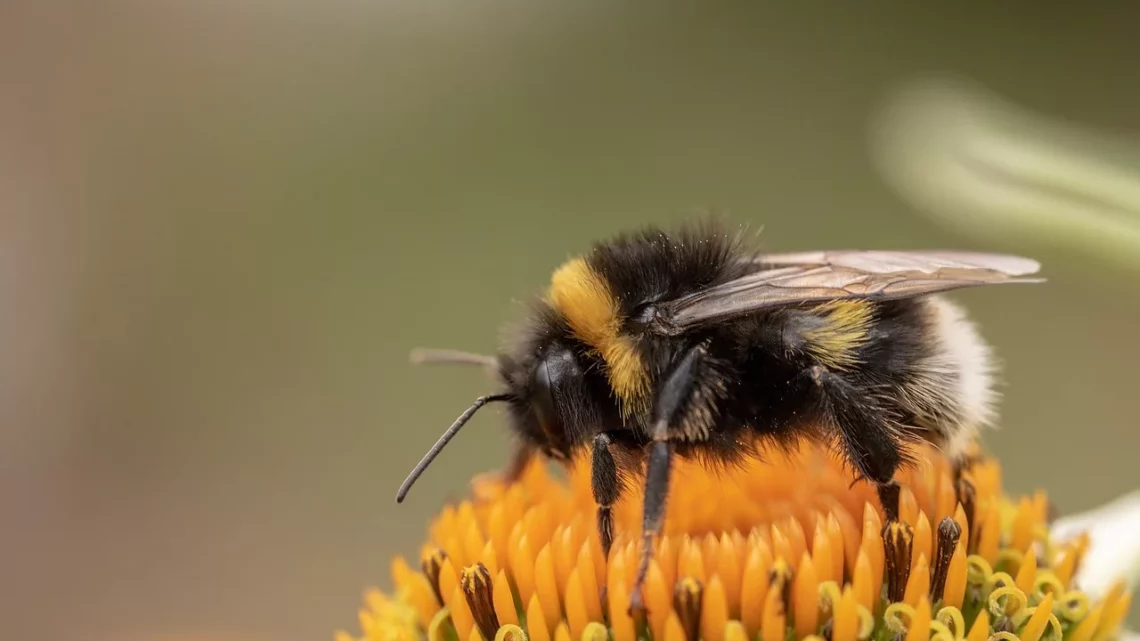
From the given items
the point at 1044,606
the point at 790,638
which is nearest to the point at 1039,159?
the point at 1044,606

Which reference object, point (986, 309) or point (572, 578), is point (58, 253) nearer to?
point (986, 309)

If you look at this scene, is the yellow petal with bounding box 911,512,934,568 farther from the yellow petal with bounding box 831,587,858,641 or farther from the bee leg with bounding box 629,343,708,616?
the bee leg with bounding box 629,343,708,616

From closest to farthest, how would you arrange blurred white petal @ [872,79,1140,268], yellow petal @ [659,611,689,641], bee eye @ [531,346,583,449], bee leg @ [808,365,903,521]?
yellow petal @ [659,611,689,641]
bee leg @ [808,365,903,521]
bee eye @ [531,346,583,449]
blurred white petal @ [872,79,1140,268]

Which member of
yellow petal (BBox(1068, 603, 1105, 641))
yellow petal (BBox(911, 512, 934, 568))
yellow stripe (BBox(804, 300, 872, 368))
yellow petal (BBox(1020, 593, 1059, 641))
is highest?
yellow stripe (BBox(804, 300, 872, 368))

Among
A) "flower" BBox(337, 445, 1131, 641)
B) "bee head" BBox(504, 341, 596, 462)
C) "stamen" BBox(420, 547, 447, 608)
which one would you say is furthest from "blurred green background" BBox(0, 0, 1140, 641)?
"bee head" BBox(504, 341, 596, 462)

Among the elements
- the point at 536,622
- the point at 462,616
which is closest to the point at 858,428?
the point at 536,622

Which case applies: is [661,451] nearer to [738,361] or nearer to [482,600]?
[738,361]
